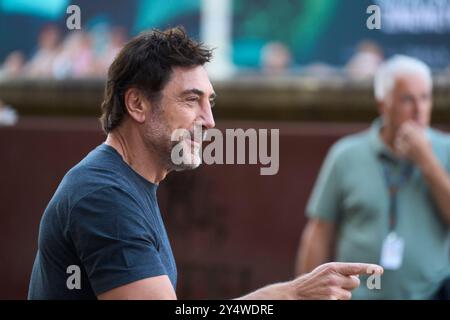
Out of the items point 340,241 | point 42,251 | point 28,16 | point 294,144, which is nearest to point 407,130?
point 340,241

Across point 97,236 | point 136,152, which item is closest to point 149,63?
point 136,152

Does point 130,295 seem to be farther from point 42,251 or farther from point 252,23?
point 252,23

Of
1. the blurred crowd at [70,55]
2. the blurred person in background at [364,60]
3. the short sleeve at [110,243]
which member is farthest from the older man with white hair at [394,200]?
the blurred crowd at [70,55]

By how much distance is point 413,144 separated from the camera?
5094 mm

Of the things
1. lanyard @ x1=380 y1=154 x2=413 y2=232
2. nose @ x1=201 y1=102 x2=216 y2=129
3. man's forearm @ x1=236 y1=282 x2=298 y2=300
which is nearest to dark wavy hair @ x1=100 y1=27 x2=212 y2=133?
nose @ x1=201 y1=102 x2=216 y2=129

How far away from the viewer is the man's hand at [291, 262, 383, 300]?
268 cm

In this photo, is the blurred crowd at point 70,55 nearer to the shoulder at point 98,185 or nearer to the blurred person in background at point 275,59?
the blurred person in background at point 275,59

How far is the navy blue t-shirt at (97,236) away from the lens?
2.62 metres

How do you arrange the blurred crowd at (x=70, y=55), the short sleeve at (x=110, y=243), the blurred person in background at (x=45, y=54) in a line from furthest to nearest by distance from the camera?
the blurred person in background at (x=45, y=54)
the blurred crowd at (x=70, y=55)
the short sleeve at (x=110, y=243)

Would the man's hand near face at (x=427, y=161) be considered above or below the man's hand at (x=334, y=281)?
above

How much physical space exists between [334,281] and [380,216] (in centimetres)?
→ 249

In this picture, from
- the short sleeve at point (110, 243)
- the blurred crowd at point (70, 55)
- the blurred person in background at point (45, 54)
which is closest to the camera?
the short sleeve at point (110, 243)

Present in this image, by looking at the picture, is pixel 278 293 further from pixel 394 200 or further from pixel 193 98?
pixel 394 200

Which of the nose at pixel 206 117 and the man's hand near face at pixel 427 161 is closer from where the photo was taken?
the nose at pixel 206 117
